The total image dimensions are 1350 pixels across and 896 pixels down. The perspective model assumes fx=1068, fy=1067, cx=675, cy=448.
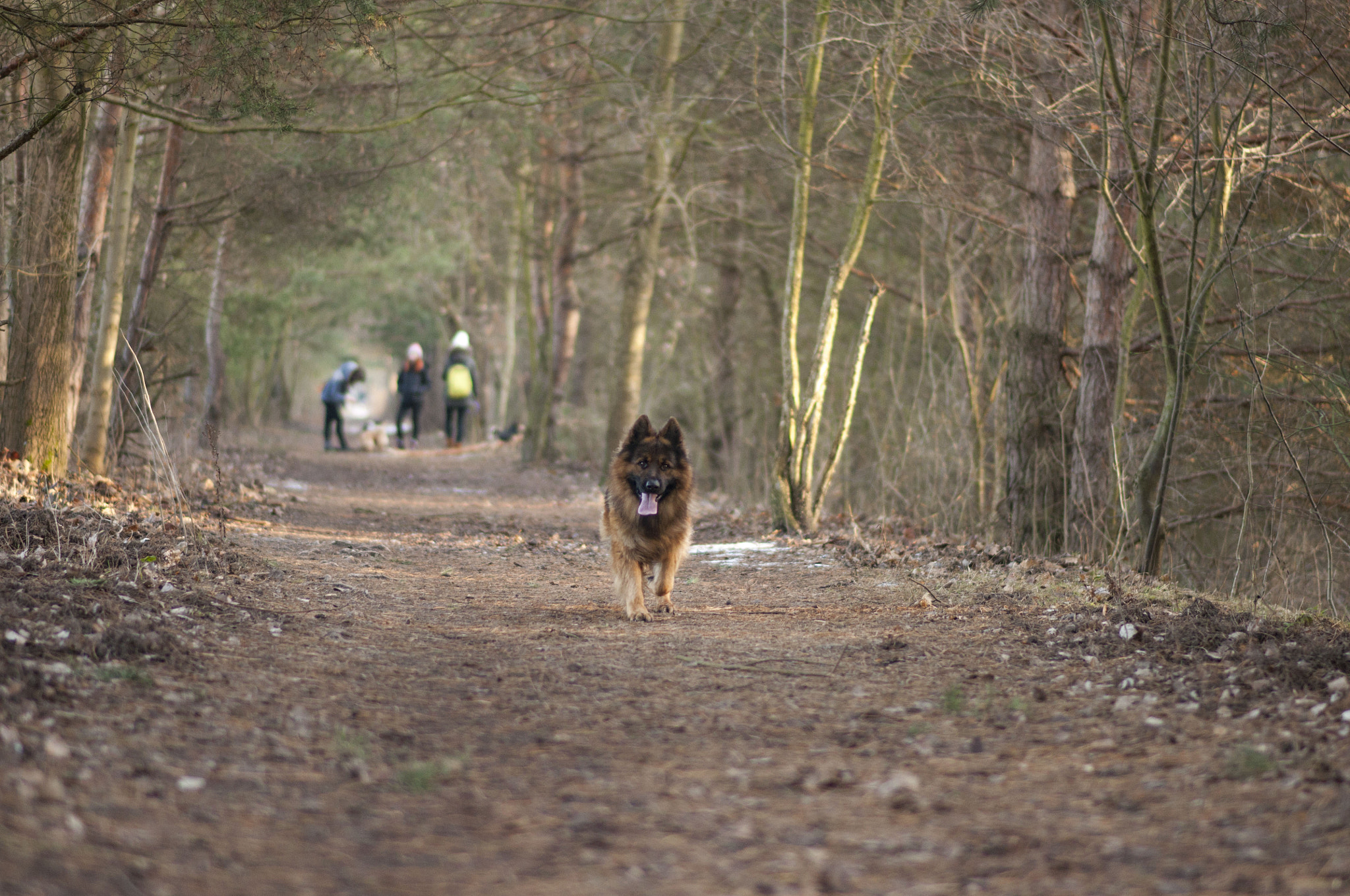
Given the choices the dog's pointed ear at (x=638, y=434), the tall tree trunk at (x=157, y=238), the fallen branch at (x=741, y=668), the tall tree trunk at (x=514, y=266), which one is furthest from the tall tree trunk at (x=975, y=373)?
the tall tree trunk at (x=157, y=238)

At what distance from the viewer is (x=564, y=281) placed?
20625 millimetres

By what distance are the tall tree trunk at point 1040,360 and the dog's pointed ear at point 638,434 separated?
4.81m

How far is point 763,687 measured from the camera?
15.7ft

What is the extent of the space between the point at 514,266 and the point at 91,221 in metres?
18.2

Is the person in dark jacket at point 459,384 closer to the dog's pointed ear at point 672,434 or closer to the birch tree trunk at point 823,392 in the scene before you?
the birch tree trunk at point 823,392

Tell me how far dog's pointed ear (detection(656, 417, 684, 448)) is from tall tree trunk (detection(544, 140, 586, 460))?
12569 millimetres

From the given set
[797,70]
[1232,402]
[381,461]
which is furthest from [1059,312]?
[381,461]

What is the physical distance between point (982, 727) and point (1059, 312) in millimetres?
7812

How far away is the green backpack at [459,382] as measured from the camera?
77.5ft

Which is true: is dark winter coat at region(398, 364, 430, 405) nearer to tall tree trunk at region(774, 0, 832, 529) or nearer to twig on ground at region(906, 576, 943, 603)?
tall tree trunk at region(774, 0, 832, 529)

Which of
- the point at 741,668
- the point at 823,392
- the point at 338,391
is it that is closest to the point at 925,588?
the point at 741,668

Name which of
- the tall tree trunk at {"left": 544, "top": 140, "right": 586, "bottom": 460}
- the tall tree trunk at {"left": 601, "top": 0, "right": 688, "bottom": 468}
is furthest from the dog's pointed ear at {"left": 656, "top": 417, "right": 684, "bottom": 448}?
the tall tree trunk at {"left": 544, "top": 140, "right": 586, "bottom": 460}

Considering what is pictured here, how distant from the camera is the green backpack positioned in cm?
2361

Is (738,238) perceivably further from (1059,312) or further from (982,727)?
Answer: (982,727)
